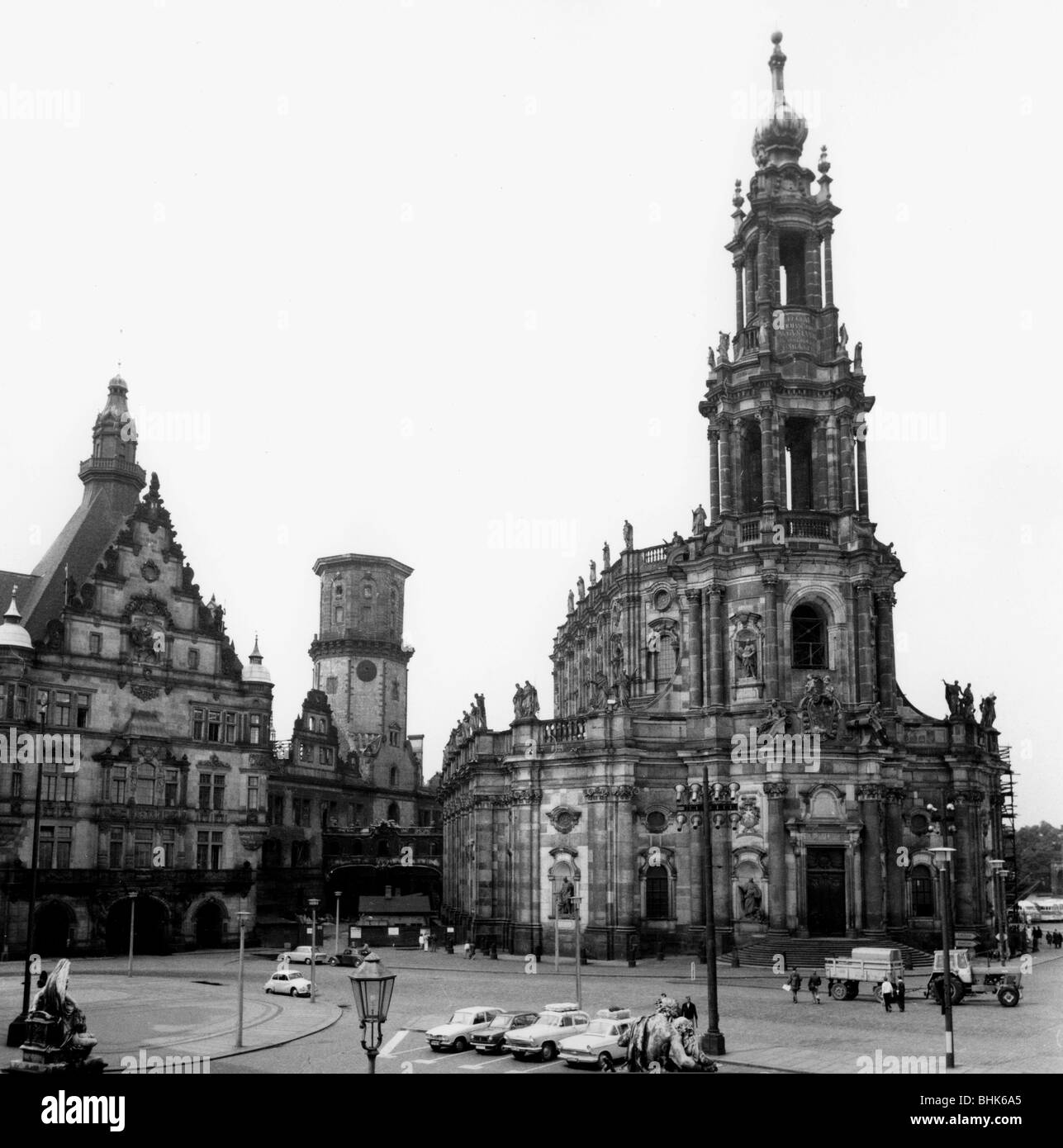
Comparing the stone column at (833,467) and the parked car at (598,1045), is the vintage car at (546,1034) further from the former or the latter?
the stone column at (833,467)

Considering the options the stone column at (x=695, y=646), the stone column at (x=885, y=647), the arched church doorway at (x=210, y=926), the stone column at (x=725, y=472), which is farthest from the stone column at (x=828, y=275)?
the arched church doorway at (x=210, y=926)

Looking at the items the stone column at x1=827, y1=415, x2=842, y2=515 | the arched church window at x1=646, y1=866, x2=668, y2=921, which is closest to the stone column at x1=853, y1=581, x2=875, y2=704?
the stone column at x1=827, y1=415, x2=842, y2=515

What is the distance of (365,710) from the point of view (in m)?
118

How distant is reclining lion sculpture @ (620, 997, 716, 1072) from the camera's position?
25016 millimetres

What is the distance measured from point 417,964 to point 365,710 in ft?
184

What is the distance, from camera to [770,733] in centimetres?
6294

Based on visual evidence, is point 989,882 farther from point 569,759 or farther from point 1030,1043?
point 1030,1043

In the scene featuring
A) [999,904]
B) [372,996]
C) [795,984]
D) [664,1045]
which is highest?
[372,996]

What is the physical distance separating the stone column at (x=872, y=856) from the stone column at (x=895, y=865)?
6.14ft

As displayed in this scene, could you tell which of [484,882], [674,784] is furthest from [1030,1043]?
[484,882]

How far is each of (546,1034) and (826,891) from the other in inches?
1297

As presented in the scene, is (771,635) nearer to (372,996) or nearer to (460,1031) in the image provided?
(460,1031)

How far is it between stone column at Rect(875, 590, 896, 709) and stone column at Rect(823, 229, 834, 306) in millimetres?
16962

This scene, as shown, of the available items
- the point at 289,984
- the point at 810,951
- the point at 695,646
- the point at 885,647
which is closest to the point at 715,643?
the point at 695,646
